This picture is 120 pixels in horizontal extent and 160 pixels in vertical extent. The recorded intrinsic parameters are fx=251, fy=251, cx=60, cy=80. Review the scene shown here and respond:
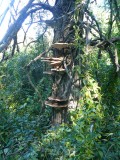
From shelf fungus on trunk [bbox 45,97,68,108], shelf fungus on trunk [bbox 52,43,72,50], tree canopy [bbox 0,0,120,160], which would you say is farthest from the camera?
shelf fungus on trunk [bbox 45,97,68,108]

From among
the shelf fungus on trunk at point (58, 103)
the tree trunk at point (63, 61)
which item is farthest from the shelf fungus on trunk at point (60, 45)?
the shelf fungus on trunk at point (58, 103)

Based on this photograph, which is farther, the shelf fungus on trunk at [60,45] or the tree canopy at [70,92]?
the shelf fungus on trunk at [60,45]

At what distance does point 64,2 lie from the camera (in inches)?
84.5

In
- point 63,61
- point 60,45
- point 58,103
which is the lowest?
point 58,103

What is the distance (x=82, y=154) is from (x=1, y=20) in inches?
37.7

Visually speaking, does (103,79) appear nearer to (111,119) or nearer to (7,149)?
(111,119)

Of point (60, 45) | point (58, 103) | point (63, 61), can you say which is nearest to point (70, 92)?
point (58, 103)

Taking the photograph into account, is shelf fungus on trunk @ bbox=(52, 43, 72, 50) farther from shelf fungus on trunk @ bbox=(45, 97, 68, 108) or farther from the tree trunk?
shelf fungus on trunk @ bbox=(45, 97, 68, 108)

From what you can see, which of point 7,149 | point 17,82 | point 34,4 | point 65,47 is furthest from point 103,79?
point 17,82

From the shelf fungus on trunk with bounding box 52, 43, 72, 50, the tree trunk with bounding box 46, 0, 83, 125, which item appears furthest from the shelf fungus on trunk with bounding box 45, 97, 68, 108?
the shelf fungus on trunk with bounding box 52, 43, 72, 50

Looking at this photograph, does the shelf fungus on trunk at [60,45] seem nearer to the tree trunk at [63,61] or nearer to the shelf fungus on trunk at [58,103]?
the tree trunk at [63,61]

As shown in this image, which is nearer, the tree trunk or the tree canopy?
the tree canopy

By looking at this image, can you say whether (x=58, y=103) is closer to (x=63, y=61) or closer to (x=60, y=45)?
(x=63, y=61)

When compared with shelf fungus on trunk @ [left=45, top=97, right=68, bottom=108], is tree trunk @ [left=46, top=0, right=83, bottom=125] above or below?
above
